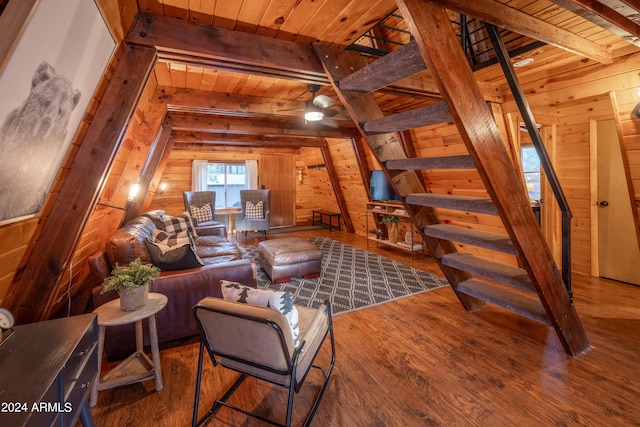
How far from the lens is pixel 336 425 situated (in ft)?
5.13

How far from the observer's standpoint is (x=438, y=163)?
1.79 meters

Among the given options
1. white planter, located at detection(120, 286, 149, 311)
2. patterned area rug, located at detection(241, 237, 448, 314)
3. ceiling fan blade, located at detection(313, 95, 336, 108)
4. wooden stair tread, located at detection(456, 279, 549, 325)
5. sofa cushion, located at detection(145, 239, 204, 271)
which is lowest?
patterned area rug, located at detection(241, 237, 448, 314)

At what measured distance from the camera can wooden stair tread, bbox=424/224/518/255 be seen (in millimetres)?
1997

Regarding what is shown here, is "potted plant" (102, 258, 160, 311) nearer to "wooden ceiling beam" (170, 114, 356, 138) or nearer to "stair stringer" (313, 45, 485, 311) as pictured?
"stair stringer" (313, 45, 485, 311)

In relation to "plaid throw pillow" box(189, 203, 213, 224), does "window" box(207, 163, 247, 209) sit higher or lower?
higher

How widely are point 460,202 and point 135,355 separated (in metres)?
2.43

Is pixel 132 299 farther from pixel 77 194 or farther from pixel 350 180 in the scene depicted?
pixel 350 180

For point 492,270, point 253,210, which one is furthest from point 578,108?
point 253,210

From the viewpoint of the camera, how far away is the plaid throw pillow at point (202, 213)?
6.10m

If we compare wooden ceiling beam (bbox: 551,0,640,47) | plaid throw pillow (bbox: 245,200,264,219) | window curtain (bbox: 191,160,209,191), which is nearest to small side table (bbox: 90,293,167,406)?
wooden ceiling beam (bbox: 551,0,640,47)

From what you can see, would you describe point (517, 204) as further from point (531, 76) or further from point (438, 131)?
point (438, 131)

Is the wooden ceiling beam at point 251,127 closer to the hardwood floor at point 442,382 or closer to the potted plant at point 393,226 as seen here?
the potted plant at point 393,226

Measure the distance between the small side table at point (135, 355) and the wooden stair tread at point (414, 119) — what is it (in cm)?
180

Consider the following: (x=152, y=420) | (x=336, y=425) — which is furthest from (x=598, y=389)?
(x=152, y=420)
